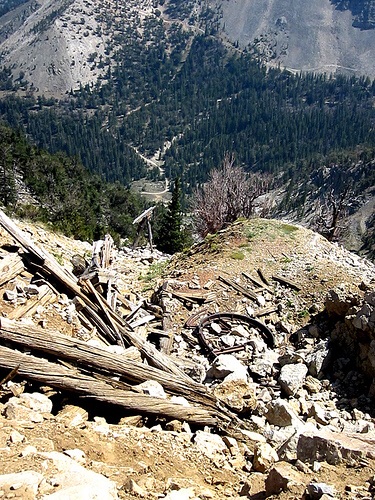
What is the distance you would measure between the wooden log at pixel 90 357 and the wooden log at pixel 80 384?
24 centimetres

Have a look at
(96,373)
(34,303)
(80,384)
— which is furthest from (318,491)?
(34,303)

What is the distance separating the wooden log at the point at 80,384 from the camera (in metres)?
7.05

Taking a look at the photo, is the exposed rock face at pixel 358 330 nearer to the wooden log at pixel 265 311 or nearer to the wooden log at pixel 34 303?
the wooden log at pixel 265 311

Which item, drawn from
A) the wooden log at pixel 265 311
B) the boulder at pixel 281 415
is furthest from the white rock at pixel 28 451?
the wooden log at pixel 265 311

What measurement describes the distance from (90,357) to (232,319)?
24.2 ft

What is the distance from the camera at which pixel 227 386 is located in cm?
887

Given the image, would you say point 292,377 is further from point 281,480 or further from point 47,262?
point 47,262

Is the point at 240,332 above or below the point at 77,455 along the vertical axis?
below

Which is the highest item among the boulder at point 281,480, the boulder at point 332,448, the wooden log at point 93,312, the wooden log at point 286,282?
the boulder at point 281,480

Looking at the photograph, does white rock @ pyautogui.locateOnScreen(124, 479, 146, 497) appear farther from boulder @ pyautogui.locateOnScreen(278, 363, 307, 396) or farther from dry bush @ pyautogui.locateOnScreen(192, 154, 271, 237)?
dry bush @ pyautogui.locateOnScreen(192, 154, 271, 237)

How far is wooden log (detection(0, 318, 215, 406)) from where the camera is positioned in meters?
7.33

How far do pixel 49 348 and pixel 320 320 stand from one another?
9297 millimetres

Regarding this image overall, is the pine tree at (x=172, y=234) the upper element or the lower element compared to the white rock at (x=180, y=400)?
lower

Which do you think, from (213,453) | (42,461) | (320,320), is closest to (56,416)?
(42,461)
